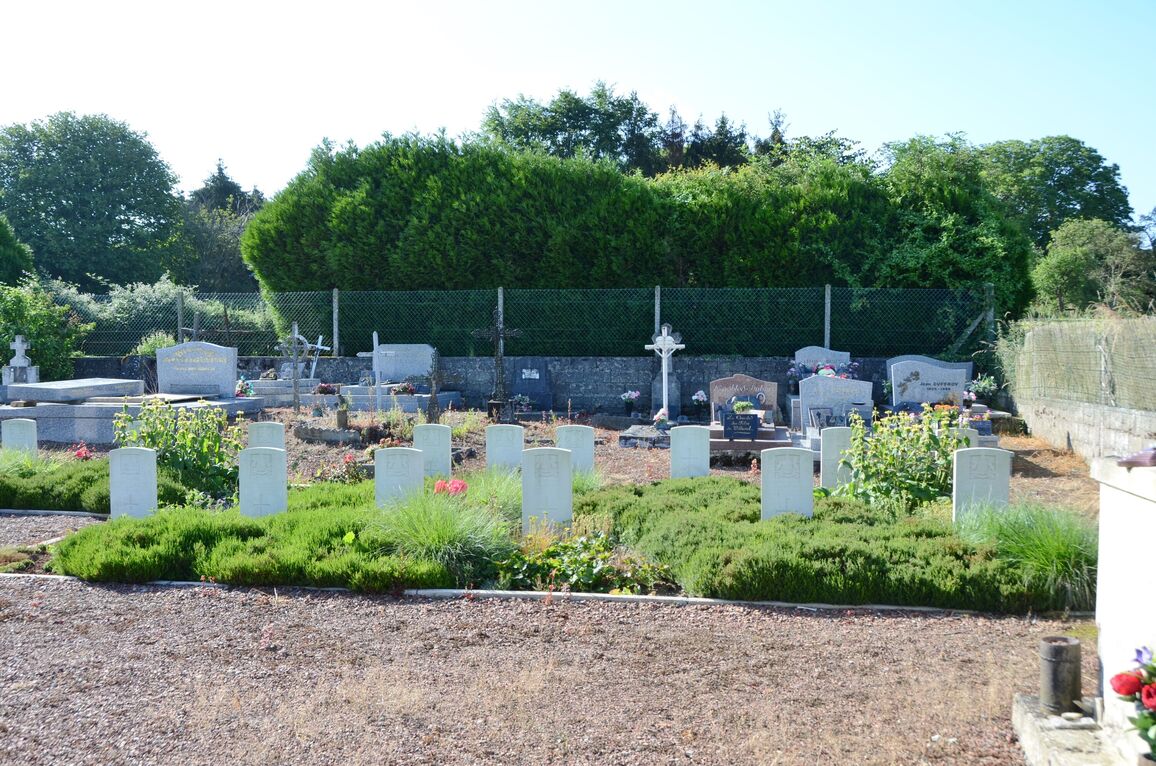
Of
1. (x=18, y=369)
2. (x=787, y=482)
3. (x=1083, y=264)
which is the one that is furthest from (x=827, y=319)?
(x=1083, y=264)

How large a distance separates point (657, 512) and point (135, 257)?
3367 cm

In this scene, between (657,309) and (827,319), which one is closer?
(827,319)

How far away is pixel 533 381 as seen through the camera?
18828mm

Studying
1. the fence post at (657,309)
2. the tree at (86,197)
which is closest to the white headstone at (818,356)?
the fence post at (657,309)

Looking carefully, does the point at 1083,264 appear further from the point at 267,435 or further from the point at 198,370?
the point at 267,435

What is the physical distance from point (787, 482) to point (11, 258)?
29428 millimetres

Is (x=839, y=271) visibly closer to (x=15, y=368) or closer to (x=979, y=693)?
(x=979, y=693)

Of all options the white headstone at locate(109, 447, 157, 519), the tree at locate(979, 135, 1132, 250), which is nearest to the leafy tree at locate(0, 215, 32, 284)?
the white headstone at locate(109, 447, 157, 519)

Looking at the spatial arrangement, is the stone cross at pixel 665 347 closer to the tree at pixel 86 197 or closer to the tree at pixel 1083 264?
the tree at pixel 1083 264

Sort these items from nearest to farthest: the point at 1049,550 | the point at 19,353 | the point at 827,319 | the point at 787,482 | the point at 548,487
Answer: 1. the point at 1049,550
2. the point at 787,482
3. the point at 548,487
4. the point at 827,319
5. the point at 19,353

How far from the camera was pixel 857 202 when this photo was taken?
19141 mm

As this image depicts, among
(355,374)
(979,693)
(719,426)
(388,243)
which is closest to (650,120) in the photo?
(388,243)

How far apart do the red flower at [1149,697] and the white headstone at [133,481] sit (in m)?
7.60

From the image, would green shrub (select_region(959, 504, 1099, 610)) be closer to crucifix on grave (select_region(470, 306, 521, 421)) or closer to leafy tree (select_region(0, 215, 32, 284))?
crucifix on grave (select_region(470, 306, 521, 421))
